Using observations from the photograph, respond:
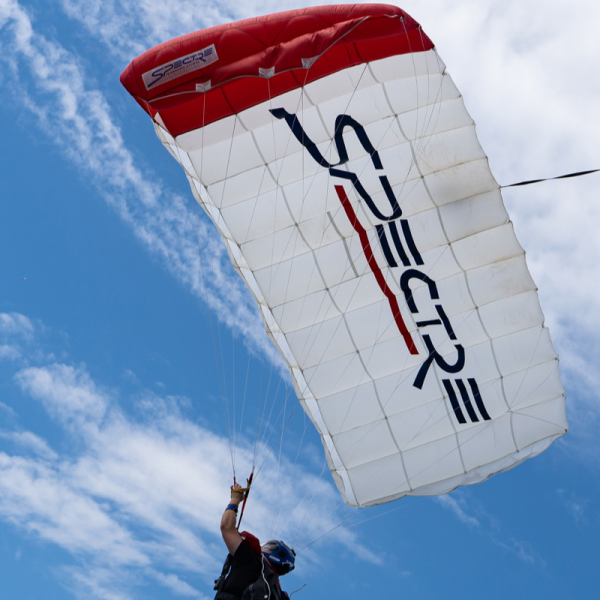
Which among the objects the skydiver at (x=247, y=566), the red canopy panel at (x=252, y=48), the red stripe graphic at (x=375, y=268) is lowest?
the skydiver at (x=247, y=566)

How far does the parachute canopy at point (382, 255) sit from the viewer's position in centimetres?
984

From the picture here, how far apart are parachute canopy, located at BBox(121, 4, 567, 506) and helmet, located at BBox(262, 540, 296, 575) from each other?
1788 millimetres

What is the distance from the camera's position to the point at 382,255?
10180 mm

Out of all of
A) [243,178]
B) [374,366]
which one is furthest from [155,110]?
[374,366]

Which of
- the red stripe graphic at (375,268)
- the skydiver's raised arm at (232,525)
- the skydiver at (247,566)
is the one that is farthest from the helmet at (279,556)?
the red stripe graphic at (375,268)

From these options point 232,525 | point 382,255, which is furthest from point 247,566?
point 382,255

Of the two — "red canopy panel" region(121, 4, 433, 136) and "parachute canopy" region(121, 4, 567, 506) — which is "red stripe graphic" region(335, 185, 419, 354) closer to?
"parachute canopy" region(121, 4, 567, 506)

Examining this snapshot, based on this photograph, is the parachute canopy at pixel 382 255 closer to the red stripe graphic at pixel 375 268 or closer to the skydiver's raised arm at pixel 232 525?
the red stripe graphic at pixel 375 268

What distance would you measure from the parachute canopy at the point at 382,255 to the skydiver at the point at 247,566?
2064mm

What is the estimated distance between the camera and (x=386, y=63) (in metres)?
9.76

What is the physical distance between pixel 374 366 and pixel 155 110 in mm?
4326

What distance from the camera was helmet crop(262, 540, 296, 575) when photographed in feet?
28.8

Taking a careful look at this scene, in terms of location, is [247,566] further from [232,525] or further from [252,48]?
[252,48]

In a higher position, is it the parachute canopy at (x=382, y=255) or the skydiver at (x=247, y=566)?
the parachute canopy at (x=382, y=255)
